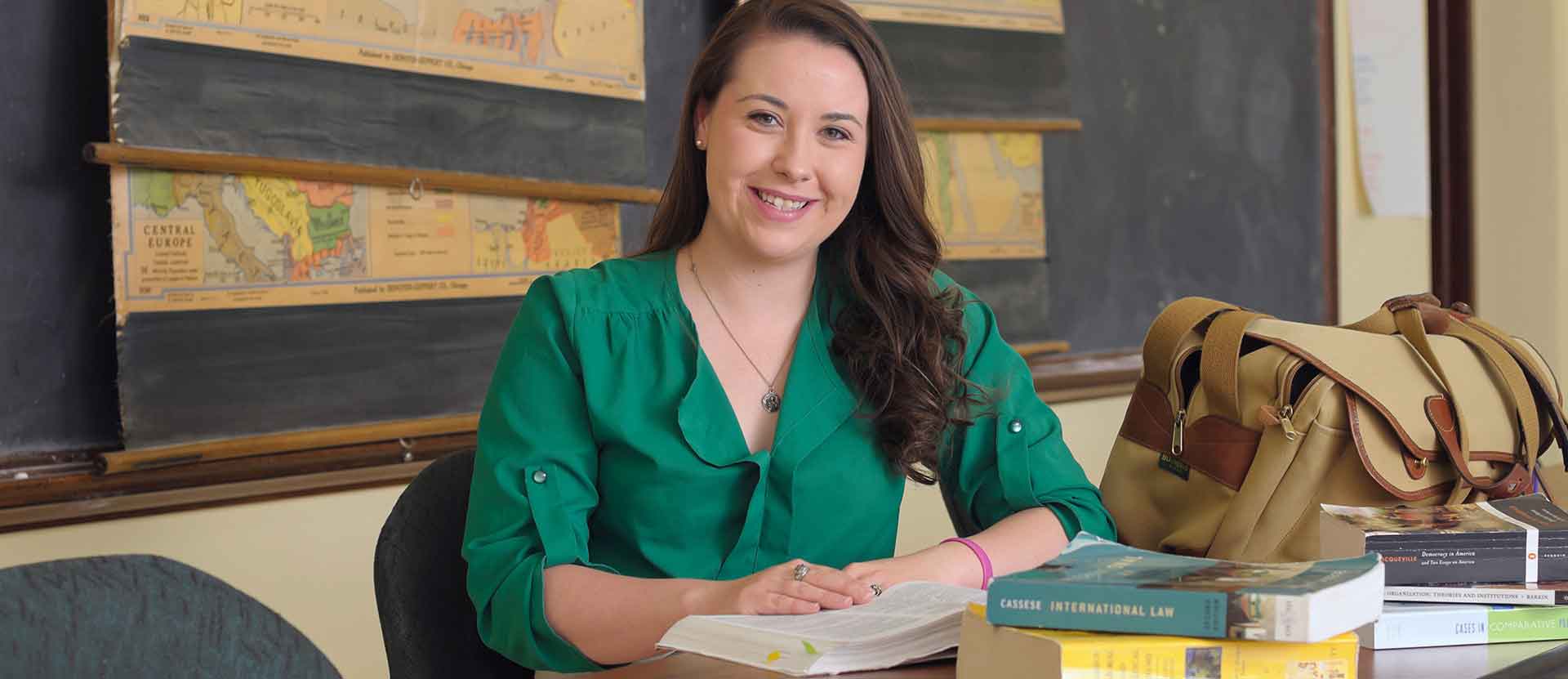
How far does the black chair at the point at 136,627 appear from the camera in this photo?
1.00m

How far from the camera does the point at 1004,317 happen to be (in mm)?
3248

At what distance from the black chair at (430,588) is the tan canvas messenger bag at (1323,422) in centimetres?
81

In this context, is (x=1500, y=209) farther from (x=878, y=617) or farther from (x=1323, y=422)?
(x=878, y=617)

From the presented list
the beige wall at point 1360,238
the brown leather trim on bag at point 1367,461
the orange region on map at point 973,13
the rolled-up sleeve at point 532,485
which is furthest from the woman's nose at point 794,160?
the beige wall at point 1360,238

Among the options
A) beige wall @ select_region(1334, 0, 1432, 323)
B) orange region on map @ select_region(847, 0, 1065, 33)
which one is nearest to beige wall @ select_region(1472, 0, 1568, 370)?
beige wall @ select_region(1334, 0, 1432, 323)

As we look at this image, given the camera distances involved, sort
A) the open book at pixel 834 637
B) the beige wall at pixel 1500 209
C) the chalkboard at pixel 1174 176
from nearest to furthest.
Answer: the open book at pixel 834 637 → the chalkboard at pixel 1174 176 → the beige wall at pixel 1500 209

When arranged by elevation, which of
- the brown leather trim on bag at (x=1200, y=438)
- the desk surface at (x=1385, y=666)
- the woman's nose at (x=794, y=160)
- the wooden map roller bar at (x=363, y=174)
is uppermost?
the wooden map roller bar at (x=363, y=174)

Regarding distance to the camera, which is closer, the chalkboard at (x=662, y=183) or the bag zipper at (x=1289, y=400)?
the bag zipper at (x=1289, y=400)

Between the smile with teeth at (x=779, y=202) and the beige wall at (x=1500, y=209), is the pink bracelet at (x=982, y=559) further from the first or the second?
the beige wall at (x=1500, y=209)

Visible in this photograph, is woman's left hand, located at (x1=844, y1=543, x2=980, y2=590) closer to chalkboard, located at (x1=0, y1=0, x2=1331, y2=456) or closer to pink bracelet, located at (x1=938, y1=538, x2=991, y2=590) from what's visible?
pink bracelet, located at (x1=938, y1=538, x2=991, y2=590)

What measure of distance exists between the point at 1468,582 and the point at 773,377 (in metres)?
0.78

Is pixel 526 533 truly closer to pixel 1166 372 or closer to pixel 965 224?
pixel 1166 372

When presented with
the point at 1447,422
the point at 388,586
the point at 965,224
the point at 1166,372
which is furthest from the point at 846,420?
the point at 965,224

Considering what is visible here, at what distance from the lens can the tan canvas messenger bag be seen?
1.59m
